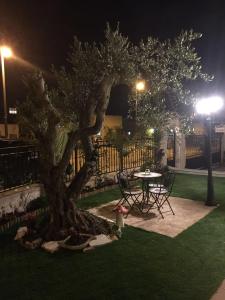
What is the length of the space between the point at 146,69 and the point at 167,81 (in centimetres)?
55

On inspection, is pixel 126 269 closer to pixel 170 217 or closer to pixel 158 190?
pixel 170 217

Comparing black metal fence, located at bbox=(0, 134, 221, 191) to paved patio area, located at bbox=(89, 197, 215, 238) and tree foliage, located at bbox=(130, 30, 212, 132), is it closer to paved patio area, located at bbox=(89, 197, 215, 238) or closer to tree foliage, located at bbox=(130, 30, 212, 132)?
tree foliage, located at bbox=(130, 30, 212, 132)

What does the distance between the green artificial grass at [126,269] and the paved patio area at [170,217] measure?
0.97ft

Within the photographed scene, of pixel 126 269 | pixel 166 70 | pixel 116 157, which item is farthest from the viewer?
pixel 116 157

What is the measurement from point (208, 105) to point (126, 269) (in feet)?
15.2

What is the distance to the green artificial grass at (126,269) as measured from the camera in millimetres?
3818

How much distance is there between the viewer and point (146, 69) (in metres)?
5.53

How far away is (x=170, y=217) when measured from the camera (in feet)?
22.1

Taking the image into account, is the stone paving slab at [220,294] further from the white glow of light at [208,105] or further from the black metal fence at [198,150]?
the black metal fence at [198,150]

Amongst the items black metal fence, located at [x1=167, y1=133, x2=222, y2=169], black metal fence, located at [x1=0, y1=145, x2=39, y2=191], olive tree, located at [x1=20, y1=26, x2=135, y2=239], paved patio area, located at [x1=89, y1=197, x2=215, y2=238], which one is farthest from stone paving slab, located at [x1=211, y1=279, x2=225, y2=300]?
black metal fence, located at [x1=167, y1=133, x2=222, y2=169]

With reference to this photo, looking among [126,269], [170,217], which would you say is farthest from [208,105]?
[126,269]

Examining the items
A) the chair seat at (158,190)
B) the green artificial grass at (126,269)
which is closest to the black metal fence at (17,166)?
the green artificial grass at (126,269)

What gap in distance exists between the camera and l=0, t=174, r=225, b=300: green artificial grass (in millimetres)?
3818

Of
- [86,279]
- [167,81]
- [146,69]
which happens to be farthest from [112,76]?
[86,279]
